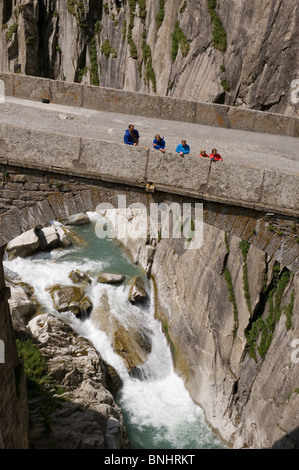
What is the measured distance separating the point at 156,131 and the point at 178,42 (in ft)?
52.1

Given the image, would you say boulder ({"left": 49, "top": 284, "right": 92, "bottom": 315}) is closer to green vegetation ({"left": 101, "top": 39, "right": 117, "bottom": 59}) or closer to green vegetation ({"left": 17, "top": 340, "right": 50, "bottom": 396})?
green vegetation ({"left": 17, "top": 340, "right": 50, "bottom": 396})

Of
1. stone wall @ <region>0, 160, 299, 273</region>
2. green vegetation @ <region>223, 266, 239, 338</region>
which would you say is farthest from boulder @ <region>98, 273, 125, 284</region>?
stone wall @ <region>0, 160, 299, 273</region>

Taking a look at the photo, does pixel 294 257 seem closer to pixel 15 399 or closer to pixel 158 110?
pixel 158 110

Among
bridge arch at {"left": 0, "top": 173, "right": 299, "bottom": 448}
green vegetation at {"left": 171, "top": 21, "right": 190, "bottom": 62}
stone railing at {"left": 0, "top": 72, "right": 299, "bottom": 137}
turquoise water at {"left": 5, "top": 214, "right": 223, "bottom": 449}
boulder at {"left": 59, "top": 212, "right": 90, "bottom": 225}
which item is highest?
green vegetation at {"left": 171, "top": 21, "right": 190, "bottom": 62}

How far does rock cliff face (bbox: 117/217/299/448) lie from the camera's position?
14.1 meters

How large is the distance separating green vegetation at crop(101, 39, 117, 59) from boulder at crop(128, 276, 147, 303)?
22.8 metres

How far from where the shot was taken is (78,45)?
4259 cm

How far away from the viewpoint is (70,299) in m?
21.4

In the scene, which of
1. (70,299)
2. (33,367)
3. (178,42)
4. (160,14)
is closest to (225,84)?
(178,42)

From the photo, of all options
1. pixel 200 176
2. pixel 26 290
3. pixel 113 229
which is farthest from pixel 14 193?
pixel 113 229

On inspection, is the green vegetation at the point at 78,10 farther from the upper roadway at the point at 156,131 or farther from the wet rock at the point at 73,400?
the wet rock at the point at 73,400

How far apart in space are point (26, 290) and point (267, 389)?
12.7 meters

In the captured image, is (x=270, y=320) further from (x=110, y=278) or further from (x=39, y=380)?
(x=110, y=278)

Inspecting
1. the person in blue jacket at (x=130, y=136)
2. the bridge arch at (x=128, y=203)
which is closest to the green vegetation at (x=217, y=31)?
the person in blue jacket at (x=130, y=136)
